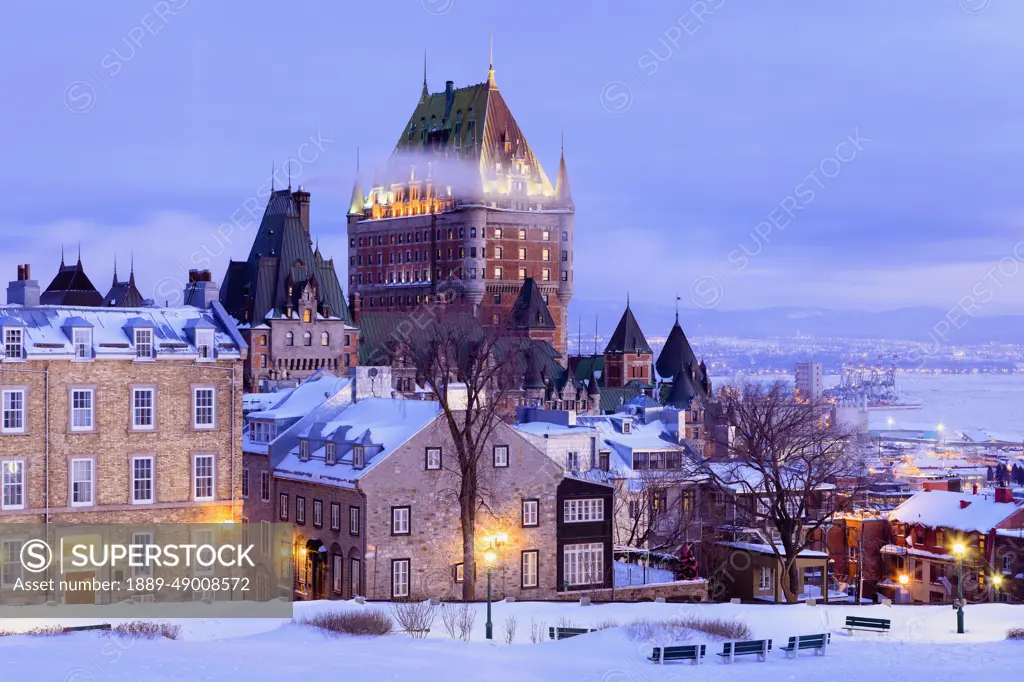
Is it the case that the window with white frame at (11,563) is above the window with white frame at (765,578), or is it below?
above

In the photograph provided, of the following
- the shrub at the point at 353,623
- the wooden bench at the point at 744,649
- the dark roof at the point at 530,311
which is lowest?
the wooden bench at the point at 744,649

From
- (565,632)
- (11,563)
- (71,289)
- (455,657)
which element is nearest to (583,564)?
(565,632)

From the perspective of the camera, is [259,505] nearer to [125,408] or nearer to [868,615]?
[125,408]

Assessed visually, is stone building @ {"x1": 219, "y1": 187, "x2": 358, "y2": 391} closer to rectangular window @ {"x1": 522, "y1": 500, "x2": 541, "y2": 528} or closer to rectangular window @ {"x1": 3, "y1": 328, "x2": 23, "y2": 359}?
rectangular window @ {"x1": 522, "y1": 500, "x2": 541, "y2": 528}

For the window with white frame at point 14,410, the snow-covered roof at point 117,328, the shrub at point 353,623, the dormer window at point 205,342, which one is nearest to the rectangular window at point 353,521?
the snow-covered roof at point 117,328

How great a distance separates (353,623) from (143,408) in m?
13.7

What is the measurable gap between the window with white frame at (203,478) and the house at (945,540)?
126ft

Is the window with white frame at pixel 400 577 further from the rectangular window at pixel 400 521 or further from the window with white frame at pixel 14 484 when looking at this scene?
the window with white frame at pixel 14 484

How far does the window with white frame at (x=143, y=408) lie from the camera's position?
4422 cm

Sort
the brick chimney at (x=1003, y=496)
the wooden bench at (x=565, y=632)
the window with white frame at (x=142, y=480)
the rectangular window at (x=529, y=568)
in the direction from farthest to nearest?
the brick chimney at (x=1003, y=496) < the rectangular window at (x=529, y=568) < the window with white frame at (x=142, y=480) < the wooden bench at (x=565, y=632)

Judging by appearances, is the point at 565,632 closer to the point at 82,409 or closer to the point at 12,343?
the point at 82,409

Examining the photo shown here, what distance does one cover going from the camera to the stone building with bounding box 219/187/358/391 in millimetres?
116750

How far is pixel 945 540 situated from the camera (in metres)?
73.1

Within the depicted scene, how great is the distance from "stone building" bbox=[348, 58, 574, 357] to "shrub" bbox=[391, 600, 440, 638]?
131 metres
